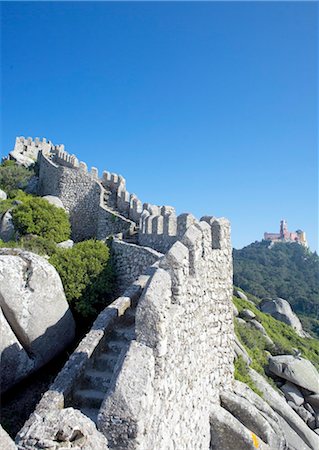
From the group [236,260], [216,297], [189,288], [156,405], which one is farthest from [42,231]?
[236,260]

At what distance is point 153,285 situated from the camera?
15.4ft

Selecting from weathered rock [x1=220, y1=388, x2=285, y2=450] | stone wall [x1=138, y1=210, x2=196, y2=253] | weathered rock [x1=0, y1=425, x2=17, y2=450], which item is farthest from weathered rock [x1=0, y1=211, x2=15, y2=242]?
weathered rock [x1=0, y1=425, x2=17, y2=450]

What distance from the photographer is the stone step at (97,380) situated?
20.0 ft

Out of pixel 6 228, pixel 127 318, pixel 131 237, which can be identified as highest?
pixel 6 228

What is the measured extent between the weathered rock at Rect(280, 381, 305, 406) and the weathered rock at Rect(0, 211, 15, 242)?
1379cm

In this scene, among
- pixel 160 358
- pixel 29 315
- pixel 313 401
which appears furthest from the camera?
pixel 313 401

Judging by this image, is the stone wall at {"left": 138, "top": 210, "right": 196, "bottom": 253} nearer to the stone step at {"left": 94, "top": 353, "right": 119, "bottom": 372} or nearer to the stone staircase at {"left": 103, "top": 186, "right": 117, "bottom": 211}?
the stone step at {"left": 94, "top": 353, "right": 119, "bottom": 372}

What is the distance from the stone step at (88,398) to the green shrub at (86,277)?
15.8 feet

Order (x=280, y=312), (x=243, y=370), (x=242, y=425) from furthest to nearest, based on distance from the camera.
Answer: (x=280, y=312) < (x=243, y=370) < (x=242, y=425)

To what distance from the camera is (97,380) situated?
6180 millimetres

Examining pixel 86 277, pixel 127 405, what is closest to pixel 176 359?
pixel 127 405

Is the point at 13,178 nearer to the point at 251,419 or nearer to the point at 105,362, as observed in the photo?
the point at 105,362

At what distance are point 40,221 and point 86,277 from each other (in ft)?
20.2

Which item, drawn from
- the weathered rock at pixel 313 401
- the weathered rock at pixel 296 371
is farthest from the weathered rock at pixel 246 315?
the weathered rock at pixel 313 401
